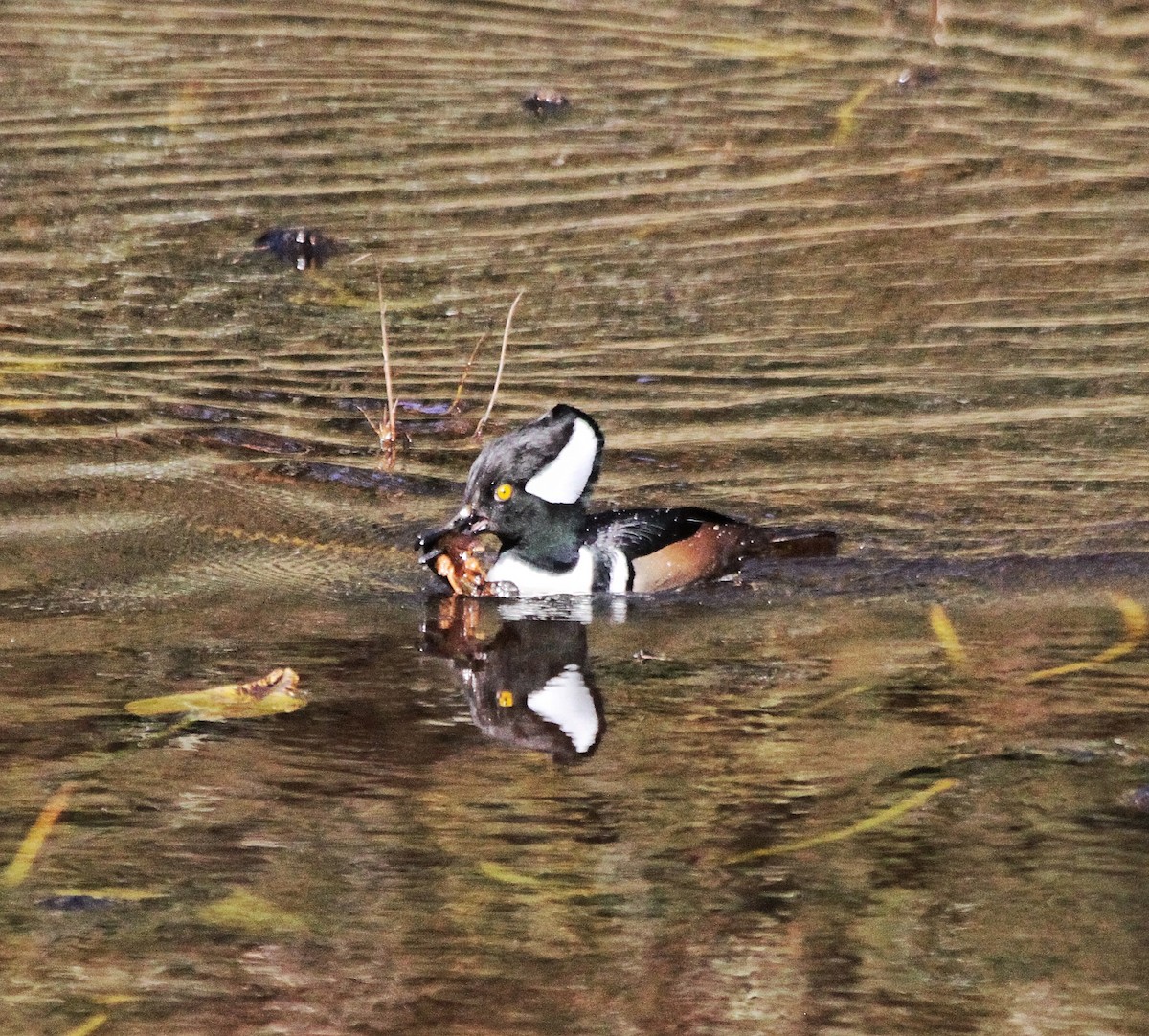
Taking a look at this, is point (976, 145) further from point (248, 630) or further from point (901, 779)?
point (901, 779)

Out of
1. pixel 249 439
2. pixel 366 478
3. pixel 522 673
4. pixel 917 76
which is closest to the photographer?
pixel 522 673

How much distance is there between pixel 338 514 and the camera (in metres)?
7.98

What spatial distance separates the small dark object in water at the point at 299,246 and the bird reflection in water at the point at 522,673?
13.6 ft

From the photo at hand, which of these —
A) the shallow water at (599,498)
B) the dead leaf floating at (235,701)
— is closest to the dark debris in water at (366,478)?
the shallow water at (599,498)

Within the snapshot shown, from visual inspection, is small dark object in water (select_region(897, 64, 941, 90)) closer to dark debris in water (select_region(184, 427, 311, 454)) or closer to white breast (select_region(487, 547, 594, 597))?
dark debris in water (select_region(184, 427, 311, 454))

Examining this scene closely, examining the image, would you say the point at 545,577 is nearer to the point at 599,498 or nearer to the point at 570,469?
the point at 570,469

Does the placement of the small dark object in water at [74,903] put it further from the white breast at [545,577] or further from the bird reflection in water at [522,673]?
the white breast at [545,577]

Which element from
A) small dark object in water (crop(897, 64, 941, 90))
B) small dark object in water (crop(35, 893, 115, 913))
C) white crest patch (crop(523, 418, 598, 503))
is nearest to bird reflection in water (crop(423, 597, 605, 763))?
white crest patch (crop(523, 418, 598, 503))

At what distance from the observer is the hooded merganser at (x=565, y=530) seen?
7184 mm

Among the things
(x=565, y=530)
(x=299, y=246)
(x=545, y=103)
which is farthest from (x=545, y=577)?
(x=545, y=103)

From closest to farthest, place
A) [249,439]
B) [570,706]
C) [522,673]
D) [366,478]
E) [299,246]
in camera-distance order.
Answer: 1. [570,706]
2. [522,673]
3. [366,478]
4. [249,439]
5. [299,246]

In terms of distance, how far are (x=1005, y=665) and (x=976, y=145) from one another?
7.14 metres

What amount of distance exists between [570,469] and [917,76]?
25.3 ft

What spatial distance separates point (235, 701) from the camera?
5.59 meters
